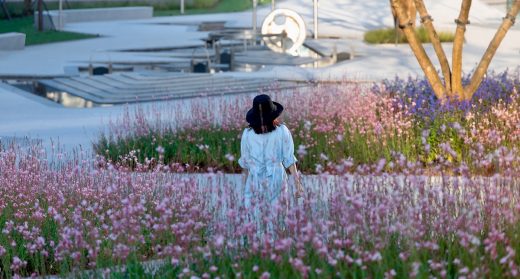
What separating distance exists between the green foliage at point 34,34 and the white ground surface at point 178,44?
0.80 metres

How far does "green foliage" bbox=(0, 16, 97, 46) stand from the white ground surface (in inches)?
31.3

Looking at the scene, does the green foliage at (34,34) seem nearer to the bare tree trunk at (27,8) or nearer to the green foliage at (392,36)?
the bare tree trunk at (27,8)

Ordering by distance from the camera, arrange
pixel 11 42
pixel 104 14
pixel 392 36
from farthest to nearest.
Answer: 1. pixel 104 14
2. pixel 392 36
3. pixel 11 42

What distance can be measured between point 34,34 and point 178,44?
5746 mm

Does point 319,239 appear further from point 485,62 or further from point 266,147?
point 485,62

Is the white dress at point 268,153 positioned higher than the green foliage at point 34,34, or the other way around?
the green foliage at point 34,34

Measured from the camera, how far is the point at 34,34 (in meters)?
34.4

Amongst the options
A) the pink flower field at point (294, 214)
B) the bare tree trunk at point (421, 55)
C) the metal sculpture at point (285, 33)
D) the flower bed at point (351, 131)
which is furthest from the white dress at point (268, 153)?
the metal sculpture at point (285, 33)

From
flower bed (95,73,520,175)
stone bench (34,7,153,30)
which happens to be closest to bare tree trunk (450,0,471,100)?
flower bed (95,73,520,175)

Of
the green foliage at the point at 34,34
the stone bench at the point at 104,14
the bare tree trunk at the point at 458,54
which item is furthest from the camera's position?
the stone bench at the point at 104,14

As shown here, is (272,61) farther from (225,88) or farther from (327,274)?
(327,274)

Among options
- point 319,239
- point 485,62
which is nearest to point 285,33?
point 485,62

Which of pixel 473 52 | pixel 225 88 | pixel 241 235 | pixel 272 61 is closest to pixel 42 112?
pixel 225 88

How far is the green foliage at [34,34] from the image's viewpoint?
3257 centimetres
